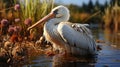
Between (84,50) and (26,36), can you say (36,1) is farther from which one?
(84,50)

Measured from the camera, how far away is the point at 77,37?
8172mm

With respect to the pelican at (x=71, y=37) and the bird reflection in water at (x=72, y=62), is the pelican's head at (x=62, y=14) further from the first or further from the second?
the bird reflection in water at (x=72, y=62)

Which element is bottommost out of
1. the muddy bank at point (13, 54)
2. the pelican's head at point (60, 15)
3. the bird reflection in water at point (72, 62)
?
the bird reflection in water at point (72, 62)

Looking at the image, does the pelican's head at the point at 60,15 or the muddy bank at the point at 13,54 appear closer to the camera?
the muddy bank at the point at 13,54

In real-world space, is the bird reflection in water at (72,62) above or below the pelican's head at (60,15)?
below

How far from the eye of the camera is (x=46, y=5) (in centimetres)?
1050

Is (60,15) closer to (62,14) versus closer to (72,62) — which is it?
(62,14)

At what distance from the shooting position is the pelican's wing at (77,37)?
26.5ft

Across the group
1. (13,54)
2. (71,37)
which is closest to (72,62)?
(71,37)

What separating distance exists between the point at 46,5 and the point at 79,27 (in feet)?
8.42

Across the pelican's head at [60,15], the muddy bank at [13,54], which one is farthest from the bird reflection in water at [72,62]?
the pelican's head at [60,15]

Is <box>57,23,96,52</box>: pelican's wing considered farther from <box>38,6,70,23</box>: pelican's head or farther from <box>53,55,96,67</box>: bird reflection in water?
<box>38,6,70,23</box>: pelican's head

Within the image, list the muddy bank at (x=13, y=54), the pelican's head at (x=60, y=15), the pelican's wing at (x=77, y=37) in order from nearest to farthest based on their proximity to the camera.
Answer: the muddy bank at (x=13, y=54) < the pelican's wing at (x=77, y=37) < the pelican's head at (x=60, y=15)

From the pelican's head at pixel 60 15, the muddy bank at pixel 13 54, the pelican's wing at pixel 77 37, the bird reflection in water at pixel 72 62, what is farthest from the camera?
the pelican's head at pixel 60 15
